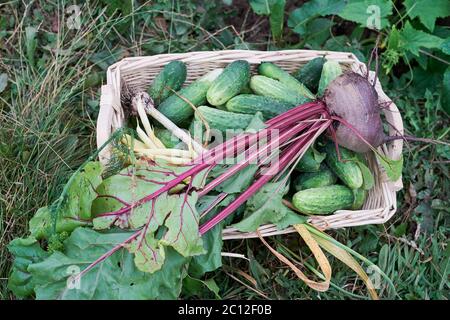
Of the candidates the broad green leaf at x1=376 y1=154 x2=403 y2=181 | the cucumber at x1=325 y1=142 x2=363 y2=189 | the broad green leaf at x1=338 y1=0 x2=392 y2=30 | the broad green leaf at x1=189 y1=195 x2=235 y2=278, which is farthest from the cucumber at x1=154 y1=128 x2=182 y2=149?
the broad green leaf at x1=338 y1=0 x2=392 y2=30

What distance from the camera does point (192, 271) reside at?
68.7 inches

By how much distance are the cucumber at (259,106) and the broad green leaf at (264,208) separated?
0.25m

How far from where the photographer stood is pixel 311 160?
74.2 inches

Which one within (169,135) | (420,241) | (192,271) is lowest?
(420,241)

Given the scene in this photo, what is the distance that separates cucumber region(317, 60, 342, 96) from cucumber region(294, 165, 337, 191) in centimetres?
25

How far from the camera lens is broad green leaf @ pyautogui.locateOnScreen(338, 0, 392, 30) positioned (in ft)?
7.06

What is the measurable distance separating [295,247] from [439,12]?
99cm

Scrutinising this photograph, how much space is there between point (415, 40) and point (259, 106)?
680 millimetres

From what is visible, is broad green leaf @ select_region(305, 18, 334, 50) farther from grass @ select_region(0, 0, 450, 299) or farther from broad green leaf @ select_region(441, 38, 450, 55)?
broad green leaf @ select_region(441, 38, 450, 55)

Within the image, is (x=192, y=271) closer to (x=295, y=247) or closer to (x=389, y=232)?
(x=295, y=247)

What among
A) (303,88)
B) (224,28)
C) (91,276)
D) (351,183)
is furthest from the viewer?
(224,28)

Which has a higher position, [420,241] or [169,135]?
[169,135]

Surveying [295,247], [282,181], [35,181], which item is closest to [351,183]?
[282,181]

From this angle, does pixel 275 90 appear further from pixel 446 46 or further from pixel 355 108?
pixel 446 46
